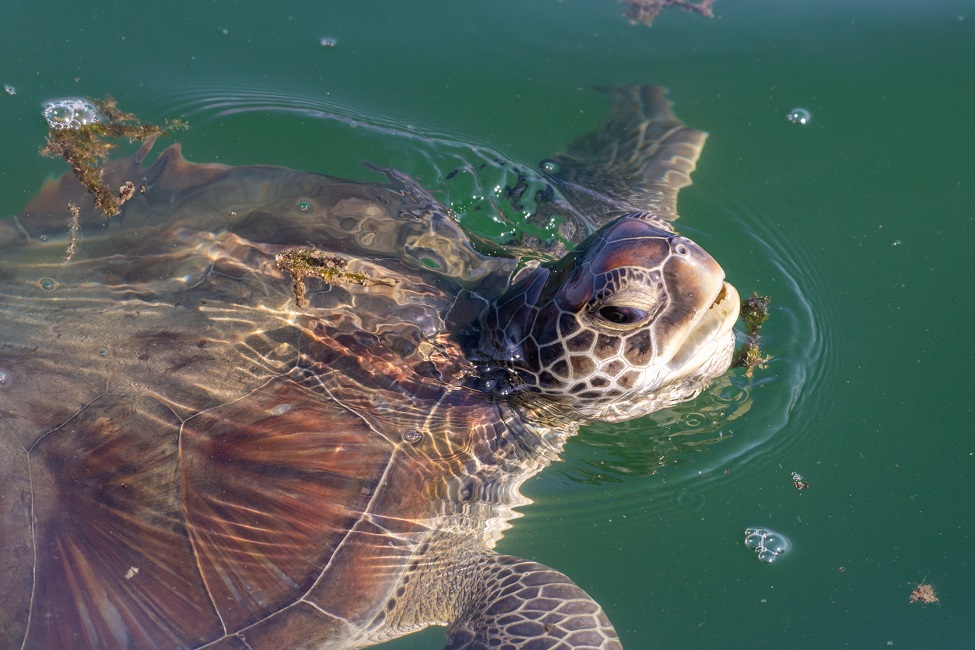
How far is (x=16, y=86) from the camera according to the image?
4.16 metres

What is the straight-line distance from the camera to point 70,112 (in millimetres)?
4094

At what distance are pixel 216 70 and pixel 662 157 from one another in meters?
3.05

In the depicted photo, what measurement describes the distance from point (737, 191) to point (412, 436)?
2.78 m

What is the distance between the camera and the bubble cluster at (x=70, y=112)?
4.03 metres

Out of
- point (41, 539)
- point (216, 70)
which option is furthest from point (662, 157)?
point (41, 539)

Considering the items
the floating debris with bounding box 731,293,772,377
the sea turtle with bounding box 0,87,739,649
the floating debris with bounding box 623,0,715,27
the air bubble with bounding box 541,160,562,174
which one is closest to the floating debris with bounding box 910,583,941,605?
the floating debris with bounding box 731,293,772,377

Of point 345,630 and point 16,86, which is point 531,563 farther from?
point 16,86

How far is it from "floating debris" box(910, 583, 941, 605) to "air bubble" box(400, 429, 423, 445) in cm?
304

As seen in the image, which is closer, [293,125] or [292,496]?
[292,496]

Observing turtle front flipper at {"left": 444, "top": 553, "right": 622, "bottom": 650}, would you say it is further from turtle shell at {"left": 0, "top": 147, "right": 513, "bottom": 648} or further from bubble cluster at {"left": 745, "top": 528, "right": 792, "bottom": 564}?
bubble cluster at {"left": 745, "top": 528, "right": 792, "bottom": 564}

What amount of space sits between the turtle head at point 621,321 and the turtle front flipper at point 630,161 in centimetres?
139

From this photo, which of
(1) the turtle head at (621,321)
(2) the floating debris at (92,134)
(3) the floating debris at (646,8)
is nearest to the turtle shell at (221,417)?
(2) the floating debris at (92,134)

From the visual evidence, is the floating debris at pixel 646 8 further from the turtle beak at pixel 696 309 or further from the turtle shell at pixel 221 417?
the turtle beak at pixel 696 309

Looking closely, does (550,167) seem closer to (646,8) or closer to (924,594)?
(646,8)
